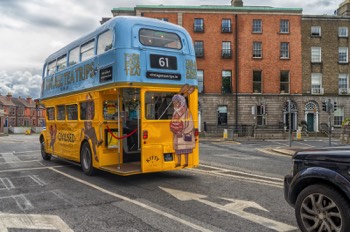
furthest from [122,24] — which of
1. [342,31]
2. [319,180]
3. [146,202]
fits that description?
[342,31]

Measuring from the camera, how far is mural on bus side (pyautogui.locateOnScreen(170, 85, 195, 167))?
941 cm

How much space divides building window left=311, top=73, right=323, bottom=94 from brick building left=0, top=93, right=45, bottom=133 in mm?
82888

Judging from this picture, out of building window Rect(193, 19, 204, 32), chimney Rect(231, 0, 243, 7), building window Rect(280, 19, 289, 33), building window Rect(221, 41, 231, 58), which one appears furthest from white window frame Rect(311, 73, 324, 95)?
building window Rect(193, 19, 204, 32)

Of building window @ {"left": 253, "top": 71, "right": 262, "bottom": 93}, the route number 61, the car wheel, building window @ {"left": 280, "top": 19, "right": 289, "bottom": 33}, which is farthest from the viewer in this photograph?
building window @ {"left": 280, "top": 19, "right": 289, "bottom": 33}

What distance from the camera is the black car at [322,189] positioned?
403 centimetres

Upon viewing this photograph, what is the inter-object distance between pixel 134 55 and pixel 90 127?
2.82 m

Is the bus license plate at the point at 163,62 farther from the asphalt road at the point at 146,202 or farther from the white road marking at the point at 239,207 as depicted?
the white road marking at the point at 239,207

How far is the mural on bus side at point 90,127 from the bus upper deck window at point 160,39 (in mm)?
2529

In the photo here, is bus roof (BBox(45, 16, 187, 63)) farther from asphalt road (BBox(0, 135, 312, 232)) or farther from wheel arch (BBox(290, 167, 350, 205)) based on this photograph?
wheel arch (BBox(290, 167, 350, 205))

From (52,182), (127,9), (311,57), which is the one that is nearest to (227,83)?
(311,57)

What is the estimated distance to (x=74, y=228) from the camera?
5211 millimetres

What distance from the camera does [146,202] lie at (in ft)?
22.4

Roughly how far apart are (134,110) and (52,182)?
3.31 m

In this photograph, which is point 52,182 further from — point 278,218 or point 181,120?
point 278,218
